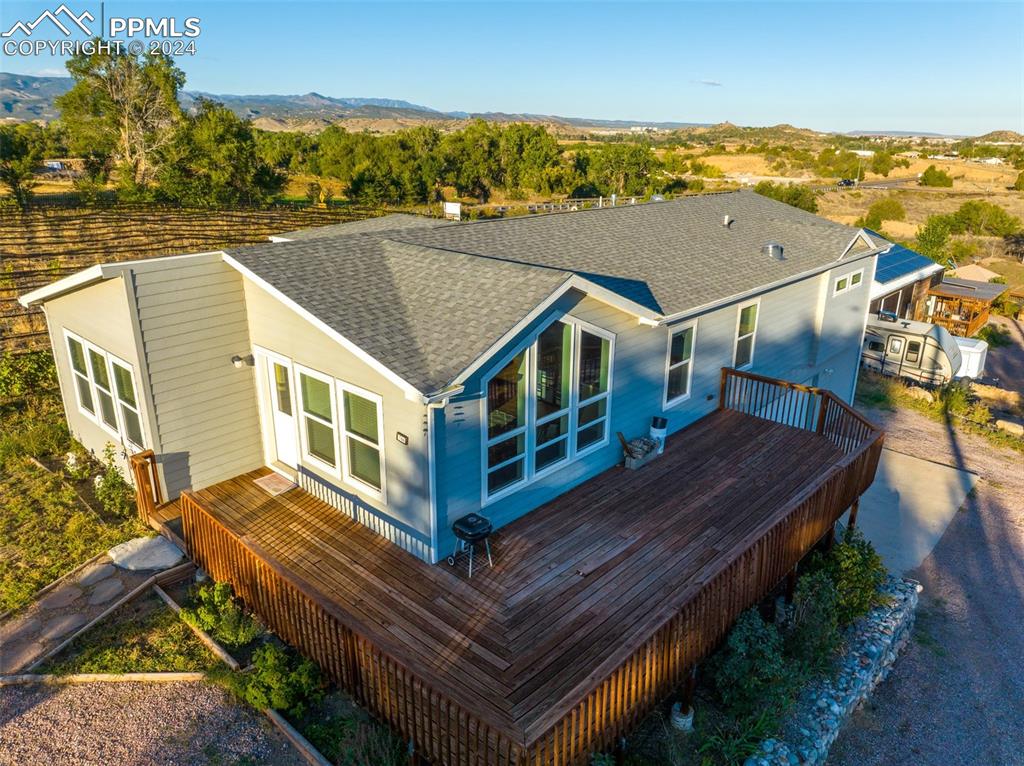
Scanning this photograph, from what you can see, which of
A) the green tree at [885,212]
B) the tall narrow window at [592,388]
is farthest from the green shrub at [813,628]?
the green tree at [885,212]

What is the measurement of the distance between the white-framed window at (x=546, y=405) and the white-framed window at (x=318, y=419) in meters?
2.04

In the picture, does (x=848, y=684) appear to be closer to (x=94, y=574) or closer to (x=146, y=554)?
(x=146, y=554)

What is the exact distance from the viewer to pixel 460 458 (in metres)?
7.24

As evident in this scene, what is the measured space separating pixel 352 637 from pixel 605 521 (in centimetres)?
373

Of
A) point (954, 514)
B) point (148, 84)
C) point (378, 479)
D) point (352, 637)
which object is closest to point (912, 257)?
point (954, 514)

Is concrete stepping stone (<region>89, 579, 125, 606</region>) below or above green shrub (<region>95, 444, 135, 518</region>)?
below

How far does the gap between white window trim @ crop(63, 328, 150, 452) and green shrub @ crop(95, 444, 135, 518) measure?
46cm

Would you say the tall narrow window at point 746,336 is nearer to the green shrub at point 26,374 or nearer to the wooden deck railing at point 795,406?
the wooden deck railing at point 795,406

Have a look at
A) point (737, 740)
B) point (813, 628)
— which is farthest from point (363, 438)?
point (813, 628)

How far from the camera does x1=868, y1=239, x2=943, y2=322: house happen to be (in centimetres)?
2330

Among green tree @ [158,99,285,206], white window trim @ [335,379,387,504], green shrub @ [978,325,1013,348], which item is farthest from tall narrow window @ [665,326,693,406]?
green tree @ [158,99,285,206]

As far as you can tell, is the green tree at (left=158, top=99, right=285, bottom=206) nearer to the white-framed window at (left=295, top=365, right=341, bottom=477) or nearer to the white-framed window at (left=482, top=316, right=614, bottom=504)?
the white-framed window at (left=295, top=365, right=341, bottom=477)

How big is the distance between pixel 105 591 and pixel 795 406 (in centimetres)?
1186

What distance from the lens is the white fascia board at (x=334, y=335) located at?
6.35m
